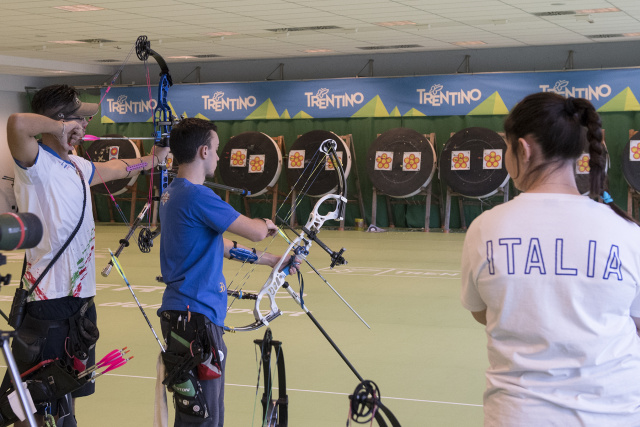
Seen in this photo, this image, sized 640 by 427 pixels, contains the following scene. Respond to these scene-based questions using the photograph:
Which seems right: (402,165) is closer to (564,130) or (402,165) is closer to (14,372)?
(564,130)

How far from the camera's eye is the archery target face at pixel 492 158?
33.9 feet

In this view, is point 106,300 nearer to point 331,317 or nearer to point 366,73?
point 331,317

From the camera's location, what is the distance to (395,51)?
11.4 meters

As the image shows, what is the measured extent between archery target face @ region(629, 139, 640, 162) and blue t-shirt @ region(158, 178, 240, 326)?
8.72 metres

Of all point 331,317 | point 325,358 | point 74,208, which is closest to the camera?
point 74,208

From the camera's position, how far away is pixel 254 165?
11578 mm

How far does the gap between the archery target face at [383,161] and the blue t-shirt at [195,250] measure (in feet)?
28.9

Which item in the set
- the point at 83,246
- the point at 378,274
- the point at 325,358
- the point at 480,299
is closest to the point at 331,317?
the point at 325,358

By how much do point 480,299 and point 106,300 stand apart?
4.98m

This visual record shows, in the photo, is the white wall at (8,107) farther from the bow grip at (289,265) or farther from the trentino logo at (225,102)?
the bow grip at (289,265)

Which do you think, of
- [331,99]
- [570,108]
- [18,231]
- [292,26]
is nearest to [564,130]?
[570,108]

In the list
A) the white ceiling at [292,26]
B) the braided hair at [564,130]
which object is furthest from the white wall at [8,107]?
the braided hair at [564,130]

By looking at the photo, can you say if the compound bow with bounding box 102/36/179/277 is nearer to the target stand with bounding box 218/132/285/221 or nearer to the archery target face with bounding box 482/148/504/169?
the archery target face with bounding box 482/148/504/169

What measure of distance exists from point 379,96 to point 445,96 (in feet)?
3.11
